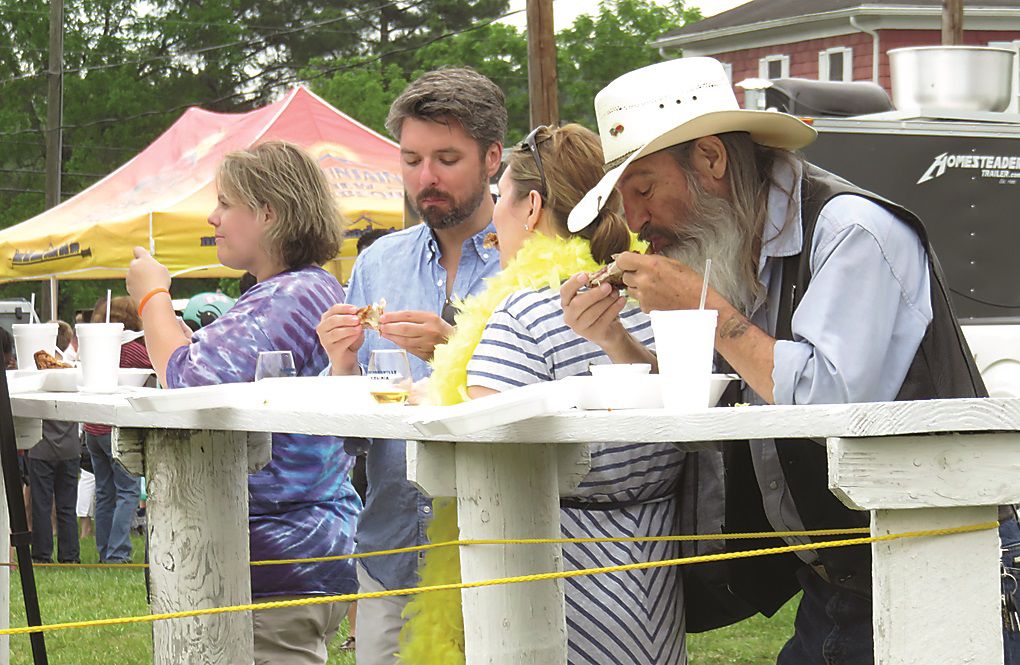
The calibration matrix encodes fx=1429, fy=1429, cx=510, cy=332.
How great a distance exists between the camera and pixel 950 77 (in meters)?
7.82

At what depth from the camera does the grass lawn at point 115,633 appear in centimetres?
668

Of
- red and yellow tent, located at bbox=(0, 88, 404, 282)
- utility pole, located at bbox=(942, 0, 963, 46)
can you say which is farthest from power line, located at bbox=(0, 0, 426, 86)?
utility pole, located at bbox=(942, 0, 963, 46)

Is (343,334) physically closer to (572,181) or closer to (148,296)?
(572,181)

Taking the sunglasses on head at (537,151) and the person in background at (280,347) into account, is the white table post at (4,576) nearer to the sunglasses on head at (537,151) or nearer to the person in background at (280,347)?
the person in background at (280,347)

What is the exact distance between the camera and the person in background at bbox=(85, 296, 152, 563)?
9742 millimetres

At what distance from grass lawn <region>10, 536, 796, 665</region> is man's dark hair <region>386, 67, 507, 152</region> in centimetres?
342

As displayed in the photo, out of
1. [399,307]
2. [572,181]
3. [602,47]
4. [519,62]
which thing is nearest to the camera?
[572,181]

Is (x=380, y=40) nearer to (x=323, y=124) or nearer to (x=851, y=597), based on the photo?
(x=323, y=124)

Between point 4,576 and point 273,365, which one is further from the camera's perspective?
point 4,576

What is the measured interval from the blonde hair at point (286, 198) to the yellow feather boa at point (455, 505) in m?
0.79

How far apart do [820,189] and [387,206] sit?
34.1ft

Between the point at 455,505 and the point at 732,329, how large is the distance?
84cm

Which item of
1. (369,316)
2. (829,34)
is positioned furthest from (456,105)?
(829,34)

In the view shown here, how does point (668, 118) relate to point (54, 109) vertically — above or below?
below
